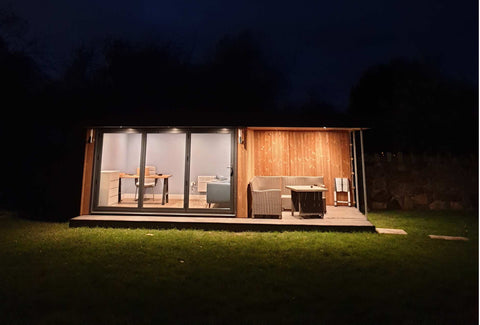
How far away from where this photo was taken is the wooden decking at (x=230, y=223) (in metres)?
5.40

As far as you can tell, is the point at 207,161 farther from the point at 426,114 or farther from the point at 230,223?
the point at 426,114

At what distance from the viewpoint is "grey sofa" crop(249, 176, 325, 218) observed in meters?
6.00

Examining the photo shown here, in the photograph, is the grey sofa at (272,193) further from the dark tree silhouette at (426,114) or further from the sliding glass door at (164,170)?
the dark tree silhouette at (426,114)

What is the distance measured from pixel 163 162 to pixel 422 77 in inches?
500

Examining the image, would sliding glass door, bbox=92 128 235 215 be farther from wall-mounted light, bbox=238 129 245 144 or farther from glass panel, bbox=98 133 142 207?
wall-mounted light, bbox=238 129 245 144

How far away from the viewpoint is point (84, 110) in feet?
43.1

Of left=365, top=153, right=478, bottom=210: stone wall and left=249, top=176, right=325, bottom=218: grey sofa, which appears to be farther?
left=365, top=153, right=478, bottom=210: stone wall

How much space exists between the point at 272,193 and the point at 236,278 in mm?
3057

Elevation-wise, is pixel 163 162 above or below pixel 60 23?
below

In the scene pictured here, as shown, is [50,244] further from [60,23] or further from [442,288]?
[60,23]

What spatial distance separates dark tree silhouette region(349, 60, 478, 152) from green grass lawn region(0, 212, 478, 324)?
6449 millimetres

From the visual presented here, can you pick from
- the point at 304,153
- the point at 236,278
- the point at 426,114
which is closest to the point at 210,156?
the point at 304,153

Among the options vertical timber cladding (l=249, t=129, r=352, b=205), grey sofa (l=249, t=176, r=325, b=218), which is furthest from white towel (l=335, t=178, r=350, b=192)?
grey sofa (l=249, t=176, r=325, b=218)

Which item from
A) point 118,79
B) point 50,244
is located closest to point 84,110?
point 118,79
